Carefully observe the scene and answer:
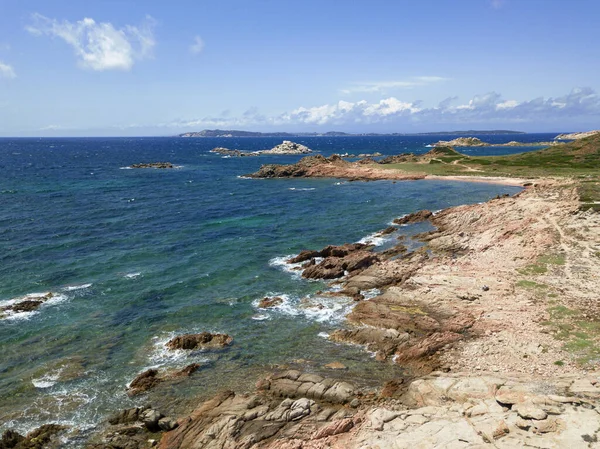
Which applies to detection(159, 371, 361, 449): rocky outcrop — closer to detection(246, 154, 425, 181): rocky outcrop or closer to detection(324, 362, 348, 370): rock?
detection(324, 362, 348, 370): rock

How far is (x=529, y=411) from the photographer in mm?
16875

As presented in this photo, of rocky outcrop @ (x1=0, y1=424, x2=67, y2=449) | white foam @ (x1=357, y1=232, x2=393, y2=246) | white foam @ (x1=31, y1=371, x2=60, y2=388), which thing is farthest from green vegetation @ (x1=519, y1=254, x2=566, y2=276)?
white foam @ (x1=31, y1=371, x2=60, y2=388)

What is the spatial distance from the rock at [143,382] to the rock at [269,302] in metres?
11.7

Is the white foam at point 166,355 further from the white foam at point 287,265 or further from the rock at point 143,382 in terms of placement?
the white foam at point 287,265

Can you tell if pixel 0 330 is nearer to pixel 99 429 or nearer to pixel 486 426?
pixel 99 429

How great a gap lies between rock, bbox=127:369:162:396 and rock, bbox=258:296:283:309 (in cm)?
1173

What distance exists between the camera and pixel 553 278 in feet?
112

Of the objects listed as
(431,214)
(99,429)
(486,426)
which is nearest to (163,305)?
→ (99,429)

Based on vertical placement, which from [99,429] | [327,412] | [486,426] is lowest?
[99,429]

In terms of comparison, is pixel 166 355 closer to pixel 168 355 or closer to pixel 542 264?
pixel 168 355

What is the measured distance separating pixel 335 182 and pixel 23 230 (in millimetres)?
69799

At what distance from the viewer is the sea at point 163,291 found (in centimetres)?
2520

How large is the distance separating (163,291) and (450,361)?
84.6 ft

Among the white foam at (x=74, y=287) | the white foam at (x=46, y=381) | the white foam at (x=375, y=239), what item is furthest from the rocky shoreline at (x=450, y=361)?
the white foam at (x=74, y=287)
